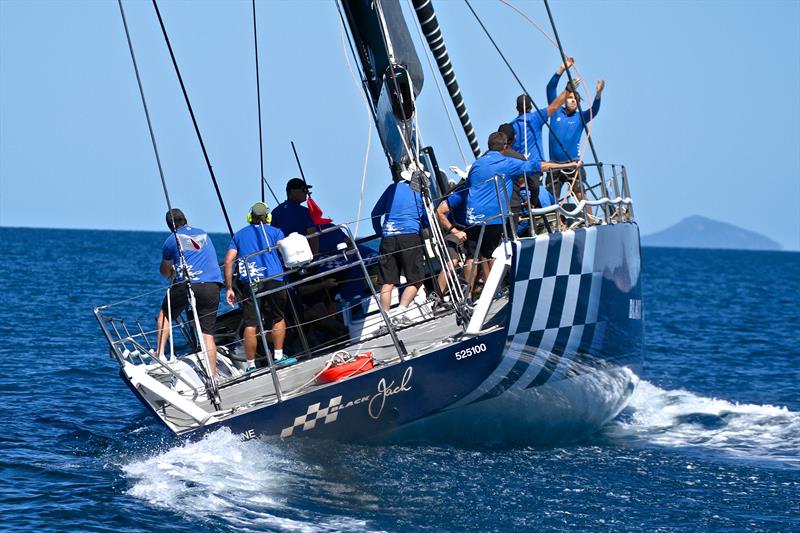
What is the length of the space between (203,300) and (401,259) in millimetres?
1669

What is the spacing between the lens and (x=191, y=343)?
9.63 meters

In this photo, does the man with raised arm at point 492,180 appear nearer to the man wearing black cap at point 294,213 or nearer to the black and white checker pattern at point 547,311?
the black and white checker pattern at point 547,311

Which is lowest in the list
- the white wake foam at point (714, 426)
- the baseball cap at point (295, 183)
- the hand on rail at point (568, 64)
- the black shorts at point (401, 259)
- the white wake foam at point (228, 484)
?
the white wake foam at point (714, 426)

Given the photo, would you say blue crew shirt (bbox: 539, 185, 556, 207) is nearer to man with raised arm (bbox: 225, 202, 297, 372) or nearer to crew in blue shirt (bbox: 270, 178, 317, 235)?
crew in blue shirt (bbox: 270, 178, 317, 235)

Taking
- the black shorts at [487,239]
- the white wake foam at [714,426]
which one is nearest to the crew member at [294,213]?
the black shorts at [487,239]

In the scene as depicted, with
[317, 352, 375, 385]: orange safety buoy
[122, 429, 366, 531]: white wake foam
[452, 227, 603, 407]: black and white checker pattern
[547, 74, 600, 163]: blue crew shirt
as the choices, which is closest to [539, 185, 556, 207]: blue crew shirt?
[547, 74, 600, 163]: blue crew shirt

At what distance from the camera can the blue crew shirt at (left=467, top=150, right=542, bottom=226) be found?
8.80 meters

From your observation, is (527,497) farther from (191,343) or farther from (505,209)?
(191,343)

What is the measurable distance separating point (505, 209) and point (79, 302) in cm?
1835

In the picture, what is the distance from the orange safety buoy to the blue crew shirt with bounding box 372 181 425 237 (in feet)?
4.71

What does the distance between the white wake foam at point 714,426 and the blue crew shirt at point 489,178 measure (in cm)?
257

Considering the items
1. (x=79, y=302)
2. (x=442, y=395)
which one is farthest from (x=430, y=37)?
(x=79, y=302)

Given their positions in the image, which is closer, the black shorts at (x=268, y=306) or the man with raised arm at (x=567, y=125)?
the black shorts at (x=268, y=306)

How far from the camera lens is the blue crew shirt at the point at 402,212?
9.04 m
